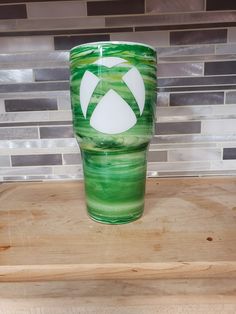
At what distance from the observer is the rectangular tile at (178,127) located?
0.65 metres

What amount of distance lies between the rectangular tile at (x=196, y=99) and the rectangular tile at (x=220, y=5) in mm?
172

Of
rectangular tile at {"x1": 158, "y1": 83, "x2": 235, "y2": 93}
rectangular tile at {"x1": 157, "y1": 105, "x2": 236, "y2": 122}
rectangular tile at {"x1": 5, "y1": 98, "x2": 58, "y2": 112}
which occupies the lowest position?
rectangular tile at {"x1": 157, "y1": 105, "x2": 236, "y2": 122}

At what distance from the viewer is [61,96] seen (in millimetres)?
638

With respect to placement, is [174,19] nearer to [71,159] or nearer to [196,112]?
[196,112]

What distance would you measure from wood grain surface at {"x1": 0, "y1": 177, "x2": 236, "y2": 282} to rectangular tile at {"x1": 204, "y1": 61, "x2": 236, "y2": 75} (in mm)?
245

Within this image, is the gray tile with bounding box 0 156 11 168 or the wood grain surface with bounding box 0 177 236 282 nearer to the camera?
the wood grain surface with bounding box 0 177 236 282

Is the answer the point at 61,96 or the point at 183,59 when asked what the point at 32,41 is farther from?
the point at 183,59

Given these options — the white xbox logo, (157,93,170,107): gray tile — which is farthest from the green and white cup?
(157,93,170,107): gray tile

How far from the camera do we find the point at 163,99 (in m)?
0.63

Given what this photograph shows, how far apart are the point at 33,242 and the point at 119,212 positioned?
0.45ft

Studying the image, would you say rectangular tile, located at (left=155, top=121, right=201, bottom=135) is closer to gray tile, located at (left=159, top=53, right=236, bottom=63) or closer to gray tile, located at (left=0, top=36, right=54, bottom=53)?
gray tile, located at (left=159, top=53, right=236, bottom=63)

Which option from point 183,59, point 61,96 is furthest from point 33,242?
point 183,59

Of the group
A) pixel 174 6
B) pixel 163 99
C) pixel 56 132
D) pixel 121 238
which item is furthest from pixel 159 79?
pixel 121 238

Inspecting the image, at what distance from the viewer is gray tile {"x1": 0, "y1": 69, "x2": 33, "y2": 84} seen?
0.63 meters
